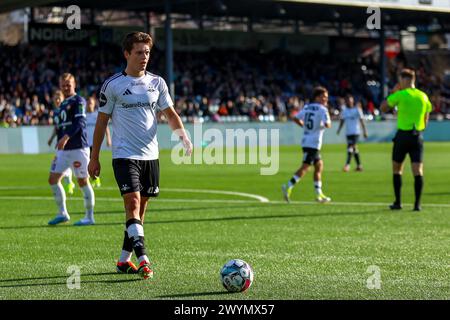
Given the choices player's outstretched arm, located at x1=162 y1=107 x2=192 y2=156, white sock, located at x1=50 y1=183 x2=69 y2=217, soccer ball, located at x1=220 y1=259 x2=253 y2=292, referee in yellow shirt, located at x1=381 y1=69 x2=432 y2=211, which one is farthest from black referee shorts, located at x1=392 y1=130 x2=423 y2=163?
soccer ball, located at x1=220 y1=259 x2=253 y2=292

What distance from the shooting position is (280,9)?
58.7 metres

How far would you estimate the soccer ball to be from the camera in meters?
8.70

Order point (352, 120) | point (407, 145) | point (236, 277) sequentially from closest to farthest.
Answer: point (236, 277), point (407, 145), point (352, 120)

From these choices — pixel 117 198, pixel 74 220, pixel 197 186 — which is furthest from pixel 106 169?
pixel 74 220

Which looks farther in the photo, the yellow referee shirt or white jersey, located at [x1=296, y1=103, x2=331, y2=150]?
white jersey, located at [x1=296, y1=103, x2=331, y2=150]

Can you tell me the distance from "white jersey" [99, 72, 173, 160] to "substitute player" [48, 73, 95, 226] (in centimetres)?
505

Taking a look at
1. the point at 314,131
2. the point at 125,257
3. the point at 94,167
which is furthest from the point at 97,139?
the point at 314,131

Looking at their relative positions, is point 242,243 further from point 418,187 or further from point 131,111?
point 418,187

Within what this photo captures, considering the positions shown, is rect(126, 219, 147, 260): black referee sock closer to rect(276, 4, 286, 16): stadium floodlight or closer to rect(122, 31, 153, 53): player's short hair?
rect(122, 31, 153, 53): player's short hair

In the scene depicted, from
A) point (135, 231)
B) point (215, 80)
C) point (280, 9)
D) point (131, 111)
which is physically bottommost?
point (135, 231)

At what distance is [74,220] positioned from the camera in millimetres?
16047

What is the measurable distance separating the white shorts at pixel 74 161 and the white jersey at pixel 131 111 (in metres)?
5.19

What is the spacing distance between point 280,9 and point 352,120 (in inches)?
1045
